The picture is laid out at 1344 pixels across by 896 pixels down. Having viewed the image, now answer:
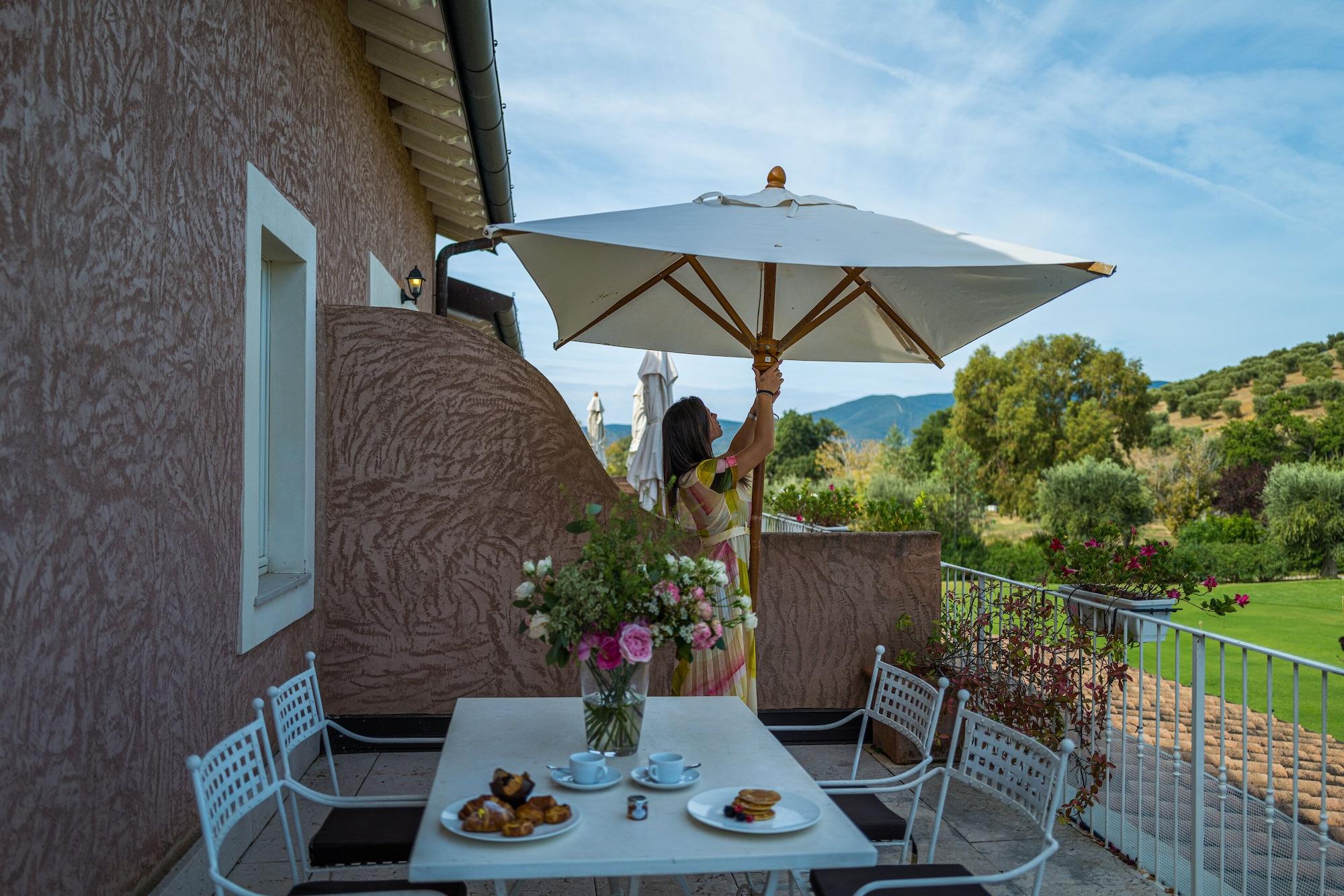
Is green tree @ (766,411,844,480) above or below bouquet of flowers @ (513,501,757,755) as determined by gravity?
above

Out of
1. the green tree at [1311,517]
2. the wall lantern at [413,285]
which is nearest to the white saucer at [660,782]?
the wall lantern at [413,285]

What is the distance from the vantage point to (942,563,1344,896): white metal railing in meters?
3.18

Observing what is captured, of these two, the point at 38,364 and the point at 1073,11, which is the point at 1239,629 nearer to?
the point at 38,364

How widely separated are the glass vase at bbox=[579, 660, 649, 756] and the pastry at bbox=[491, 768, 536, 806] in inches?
16.5

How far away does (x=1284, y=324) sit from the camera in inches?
2096

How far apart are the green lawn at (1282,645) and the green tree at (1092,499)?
6051 millimetres

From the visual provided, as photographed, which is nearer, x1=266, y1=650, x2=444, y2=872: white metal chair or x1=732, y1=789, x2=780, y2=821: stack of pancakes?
x1=732, y1=789, x2=780, y2=821: stack of pancakes

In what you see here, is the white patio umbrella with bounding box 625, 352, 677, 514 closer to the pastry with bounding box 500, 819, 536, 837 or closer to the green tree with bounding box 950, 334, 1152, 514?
the pastry with bounding box 500, 819, 536, 837

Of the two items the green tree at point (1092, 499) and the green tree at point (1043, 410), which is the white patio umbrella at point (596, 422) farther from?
the green tree at point (1043, 410)

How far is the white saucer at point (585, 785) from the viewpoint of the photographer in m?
2.21

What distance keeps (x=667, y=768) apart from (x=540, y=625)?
47 cm

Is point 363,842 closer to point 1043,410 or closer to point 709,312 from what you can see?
point 709,312

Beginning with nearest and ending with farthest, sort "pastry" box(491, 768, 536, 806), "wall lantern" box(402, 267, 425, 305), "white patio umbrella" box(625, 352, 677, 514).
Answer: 1. "pastry" box(491, 768, 536, 806)
2. "white patio umbrella" box(625, 352, 677, 514)
3. "wall lantern" box(402, 267, 425, 305)

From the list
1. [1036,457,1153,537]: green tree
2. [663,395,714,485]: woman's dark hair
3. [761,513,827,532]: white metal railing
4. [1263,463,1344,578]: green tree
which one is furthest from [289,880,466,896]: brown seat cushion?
[1036,457,1153,537]: green tree
